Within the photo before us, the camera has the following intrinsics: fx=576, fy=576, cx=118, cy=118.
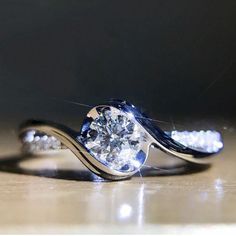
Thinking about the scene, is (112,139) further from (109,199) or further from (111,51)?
(111,51)

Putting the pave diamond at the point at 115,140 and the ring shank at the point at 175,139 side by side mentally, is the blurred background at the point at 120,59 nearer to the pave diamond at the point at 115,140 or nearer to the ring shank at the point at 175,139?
the ring shank at the point at 175,139

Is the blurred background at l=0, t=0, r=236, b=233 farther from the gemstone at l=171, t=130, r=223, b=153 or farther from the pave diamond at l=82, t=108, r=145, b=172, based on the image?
the pave diamond at l=82, t=108, r=145, b=172

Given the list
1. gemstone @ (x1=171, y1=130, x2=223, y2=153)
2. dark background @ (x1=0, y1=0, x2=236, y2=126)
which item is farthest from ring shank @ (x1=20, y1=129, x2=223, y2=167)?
dark background @ (x1=0, y1=0, x2=236, y2=126)

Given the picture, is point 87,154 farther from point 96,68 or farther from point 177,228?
point 96,68

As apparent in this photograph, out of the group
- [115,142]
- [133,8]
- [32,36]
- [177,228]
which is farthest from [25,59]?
[177,228]

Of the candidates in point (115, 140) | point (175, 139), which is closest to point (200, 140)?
point (175, 139)
